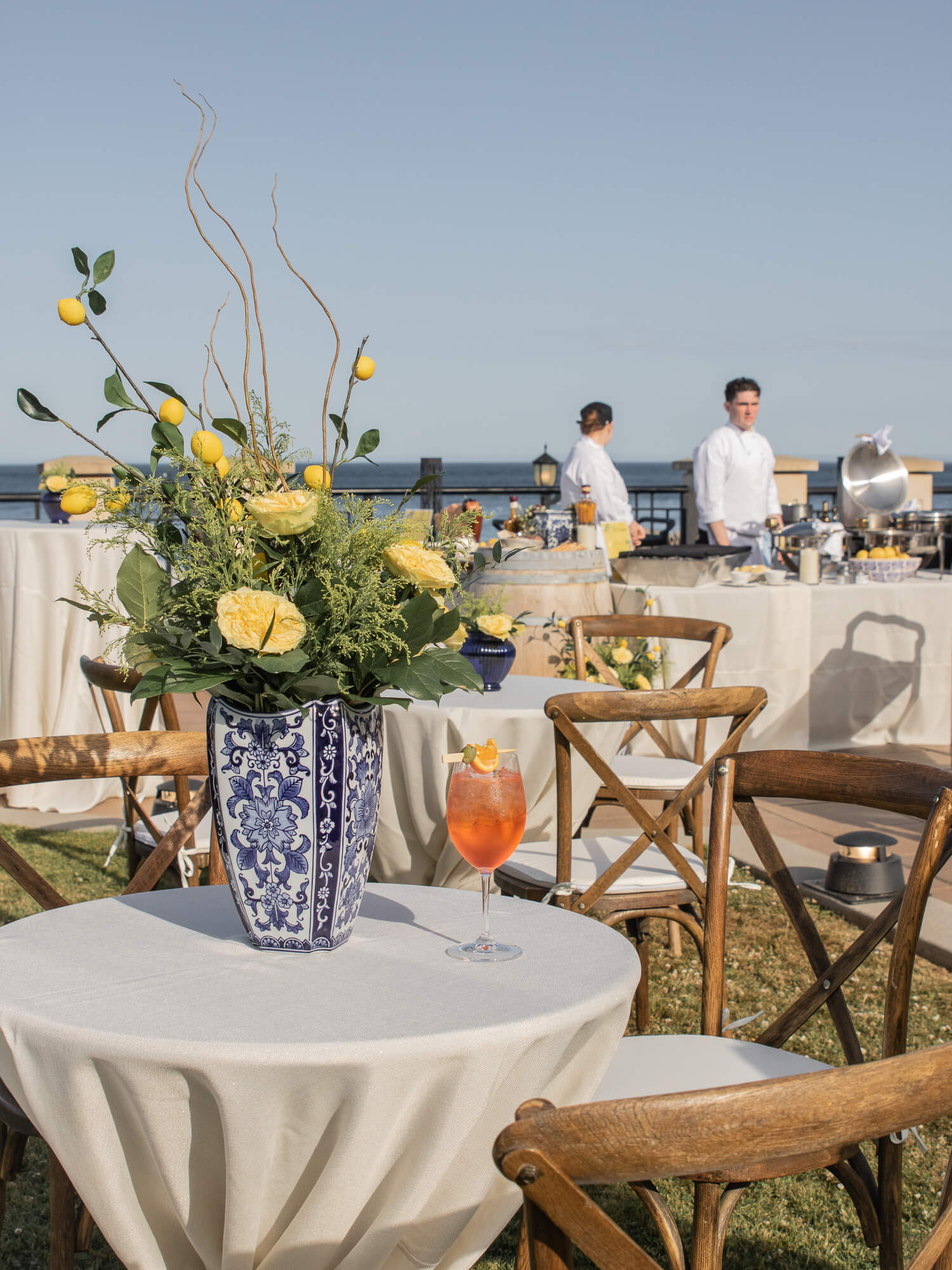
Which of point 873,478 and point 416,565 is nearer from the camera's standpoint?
point 416,565

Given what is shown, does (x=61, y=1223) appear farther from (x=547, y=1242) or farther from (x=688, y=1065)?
(x=547, y=1242)

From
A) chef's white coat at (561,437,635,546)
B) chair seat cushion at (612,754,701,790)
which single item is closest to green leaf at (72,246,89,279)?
chair seat cushion at (612,754,701,790)

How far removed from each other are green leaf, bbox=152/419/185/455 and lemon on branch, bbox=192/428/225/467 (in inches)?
1.7

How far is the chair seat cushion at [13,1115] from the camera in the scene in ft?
5.12

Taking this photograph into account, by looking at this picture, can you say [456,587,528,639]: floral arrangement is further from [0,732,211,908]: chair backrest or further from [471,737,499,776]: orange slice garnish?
[471,737,499,776]: orange slice garnish

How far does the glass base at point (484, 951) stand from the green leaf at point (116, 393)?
0.74 metres

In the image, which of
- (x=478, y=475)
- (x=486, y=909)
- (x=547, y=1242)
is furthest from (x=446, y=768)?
(x=478, y=475)

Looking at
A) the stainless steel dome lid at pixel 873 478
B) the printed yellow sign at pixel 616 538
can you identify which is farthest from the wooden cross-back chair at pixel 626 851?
the stainless steel dome lid at pixel 873 478

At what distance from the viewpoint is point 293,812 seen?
1.30 m

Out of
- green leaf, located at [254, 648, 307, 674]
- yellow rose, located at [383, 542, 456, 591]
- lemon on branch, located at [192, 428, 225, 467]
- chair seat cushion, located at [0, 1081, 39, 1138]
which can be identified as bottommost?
chair seat cushion, located at [0, 1081, 39, 1138]

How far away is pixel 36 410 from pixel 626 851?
1490 mm

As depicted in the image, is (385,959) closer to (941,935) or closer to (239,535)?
(239,535)

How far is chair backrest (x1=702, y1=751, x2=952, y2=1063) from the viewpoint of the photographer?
1.48 meters

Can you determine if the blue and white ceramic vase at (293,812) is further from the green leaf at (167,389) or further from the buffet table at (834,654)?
the buffet table at (834,654)
